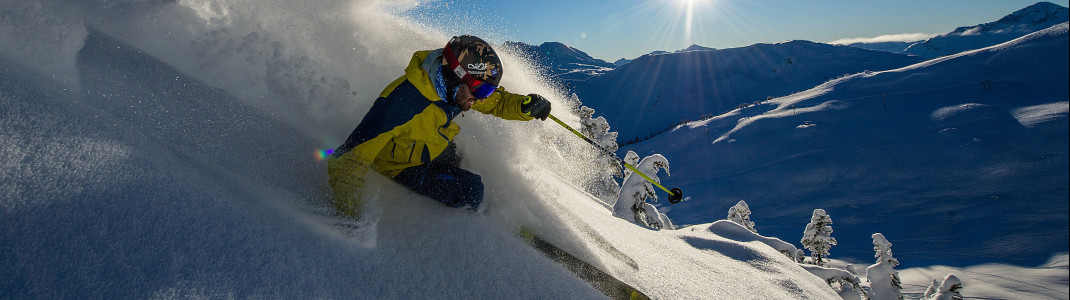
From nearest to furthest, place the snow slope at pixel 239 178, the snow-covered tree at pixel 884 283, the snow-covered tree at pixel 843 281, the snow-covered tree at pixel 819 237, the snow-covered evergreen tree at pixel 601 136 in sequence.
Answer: the snow slope at pixel 239 178, the snow-covered tree at pixel 843 281, the snow-covered tree at pixel 884 283, the snow-covered tree at pixel 819 237, the snow-covered evergreen tree at pixel 601 136

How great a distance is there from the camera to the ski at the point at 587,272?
4223mm

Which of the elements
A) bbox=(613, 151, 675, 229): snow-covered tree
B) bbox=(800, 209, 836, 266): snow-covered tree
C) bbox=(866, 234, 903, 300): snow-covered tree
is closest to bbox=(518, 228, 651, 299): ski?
bbox=(866, 234, 903, 300): snow-covered tree

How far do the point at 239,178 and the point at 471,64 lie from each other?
2185 mm

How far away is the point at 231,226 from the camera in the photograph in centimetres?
325

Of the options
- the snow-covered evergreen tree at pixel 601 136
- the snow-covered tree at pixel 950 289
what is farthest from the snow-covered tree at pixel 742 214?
the snow-covered tree at pixel 950 289

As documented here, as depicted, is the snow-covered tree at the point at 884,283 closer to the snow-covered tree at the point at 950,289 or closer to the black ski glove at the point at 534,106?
the snow-covered tree at the point at 950,289

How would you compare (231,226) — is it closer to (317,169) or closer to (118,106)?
(317,169)

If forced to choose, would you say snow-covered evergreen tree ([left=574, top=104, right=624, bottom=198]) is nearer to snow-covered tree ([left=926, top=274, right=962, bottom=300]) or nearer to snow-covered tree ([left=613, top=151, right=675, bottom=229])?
snow-covered tree ([left=613, top=151, right=675, bottom=229])

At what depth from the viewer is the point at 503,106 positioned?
5562 mm

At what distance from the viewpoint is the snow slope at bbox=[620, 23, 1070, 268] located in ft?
119

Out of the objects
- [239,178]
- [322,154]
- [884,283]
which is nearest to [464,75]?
[322,154]

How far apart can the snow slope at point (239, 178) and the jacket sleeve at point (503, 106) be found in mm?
436

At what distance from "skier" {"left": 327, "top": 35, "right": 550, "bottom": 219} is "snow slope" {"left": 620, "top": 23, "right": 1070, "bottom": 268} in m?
29.3

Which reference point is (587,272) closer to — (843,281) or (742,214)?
(843,281)
